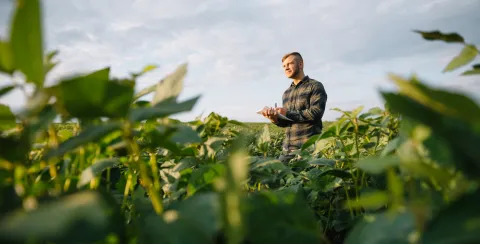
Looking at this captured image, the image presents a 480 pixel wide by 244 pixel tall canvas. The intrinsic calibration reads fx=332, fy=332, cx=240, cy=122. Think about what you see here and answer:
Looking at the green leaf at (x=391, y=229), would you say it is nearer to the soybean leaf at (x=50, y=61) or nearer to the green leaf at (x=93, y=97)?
the green leaf at (x=93, y=97)

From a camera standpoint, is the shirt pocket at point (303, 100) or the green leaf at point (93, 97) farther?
the shirt pocket at point (303, 100)

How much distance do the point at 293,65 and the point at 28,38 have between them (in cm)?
477

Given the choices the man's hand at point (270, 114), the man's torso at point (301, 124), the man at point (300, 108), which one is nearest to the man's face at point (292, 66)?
the man at point (300, 108)

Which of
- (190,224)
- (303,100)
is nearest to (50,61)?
(190,224)

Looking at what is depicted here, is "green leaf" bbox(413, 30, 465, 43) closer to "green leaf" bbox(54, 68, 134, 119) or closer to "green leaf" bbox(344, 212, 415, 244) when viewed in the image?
"green leaf" bbox(344, 212, 415, 244)

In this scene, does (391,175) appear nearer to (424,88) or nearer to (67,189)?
(424,88)

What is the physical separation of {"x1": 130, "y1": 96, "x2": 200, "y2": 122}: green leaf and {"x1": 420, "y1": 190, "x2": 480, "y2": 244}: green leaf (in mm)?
273

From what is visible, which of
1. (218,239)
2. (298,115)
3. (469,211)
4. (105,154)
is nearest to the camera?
(469,211)

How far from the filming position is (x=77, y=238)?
30cm

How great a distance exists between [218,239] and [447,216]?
27 cm

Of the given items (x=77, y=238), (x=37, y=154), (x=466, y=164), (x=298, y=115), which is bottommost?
(x=298, y=115)

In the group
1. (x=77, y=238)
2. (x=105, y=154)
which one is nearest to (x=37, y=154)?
(x=105, y=154)

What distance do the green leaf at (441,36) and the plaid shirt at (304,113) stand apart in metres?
3.62

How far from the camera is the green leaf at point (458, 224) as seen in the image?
249 millimetres
